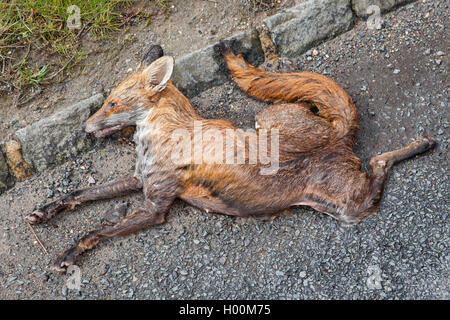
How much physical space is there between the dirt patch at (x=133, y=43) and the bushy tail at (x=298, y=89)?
379 millimetres

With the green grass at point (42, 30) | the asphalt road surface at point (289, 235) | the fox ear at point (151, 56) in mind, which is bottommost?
the asphalt road surface at point (289, 235)

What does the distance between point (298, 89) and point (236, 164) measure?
98 cm

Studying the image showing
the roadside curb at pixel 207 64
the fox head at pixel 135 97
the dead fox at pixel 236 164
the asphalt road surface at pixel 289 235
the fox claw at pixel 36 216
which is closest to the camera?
the asphalt road surface at pixel 289 235

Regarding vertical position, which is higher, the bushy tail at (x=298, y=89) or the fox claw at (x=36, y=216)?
the fox claw at (x=36, y=216)

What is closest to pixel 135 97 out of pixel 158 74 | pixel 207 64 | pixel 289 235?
pixel 158 74

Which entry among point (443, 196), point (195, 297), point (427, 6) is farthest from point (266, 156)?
point (427, 6)

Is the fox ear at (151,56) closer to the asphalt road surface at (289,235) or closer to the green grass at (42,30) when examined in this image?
the asphalt road surface at (289,235)

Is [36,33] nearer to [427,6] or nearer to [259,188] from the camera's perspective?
[259,188]

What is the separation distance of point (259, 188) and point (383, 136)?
1344 mm

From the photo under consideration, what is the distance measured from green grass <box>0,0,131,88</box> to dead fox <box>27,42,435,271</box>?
0.93 m

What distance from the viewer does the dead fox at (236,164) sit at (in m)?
3.97

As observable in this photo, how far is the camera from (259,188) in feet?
13.0

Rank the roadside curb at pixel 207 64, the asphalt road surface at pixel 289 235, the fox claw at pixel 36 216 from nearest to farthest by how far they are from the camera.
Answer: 1. the asphalt road surface at pixel 289 235
2. the fox claw at pixel 36 216
3. the roadside curb at pixel 207 64

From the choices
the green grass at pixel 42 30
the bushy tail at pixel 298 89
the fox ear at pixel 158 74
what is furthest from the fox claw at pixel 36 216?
the bushy tail at pixel 298 89
